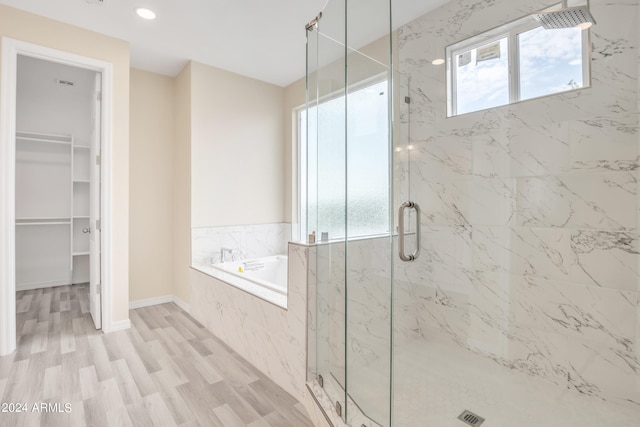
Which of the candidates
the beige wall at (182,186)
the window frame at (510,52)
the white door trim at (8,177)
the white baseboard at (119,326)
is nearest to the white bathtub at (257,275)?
the beige wall at (182,186)

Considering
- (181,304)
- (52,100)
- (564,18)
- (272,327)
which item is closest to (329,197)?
(272,327)

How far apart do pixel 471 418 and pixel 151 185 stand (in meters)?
3.56

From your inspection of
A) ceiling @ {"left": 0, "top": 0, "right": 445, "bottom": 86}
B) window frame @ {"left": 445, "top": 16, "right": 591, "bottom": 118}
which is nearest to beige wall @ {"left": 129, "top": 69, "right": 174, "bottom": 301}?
ceiling @ {"left": 0, "top": 0, "right": 445, "bottom": 86}

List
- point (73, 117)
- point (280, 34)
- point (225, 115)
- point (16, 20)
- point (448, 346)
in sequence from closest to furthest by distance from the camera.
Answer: point (448, 346) < point (16, 20) < point (280, 34) < point (225, 115) < point (73, 117)

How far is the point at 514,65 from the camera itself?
1994mm

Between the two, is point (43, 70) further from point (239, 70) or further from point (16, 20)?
point (239, 70)

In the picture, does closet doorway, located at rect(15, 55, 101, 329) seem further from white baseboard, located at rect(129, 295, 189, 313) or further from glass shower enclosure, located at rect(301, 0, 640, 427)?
glass shower enclosure, located at rect(301, 0, 640, 427)

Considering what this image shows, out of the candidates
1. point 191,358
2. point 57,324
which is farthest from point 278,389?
point 57,324

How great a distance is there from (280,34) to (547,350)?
309cm

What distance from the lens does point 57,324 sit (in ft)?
9.53

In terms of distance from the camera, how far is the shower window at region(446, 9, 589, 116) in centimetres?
176

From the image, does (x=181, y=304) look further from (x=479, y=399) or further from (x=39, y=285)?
(x=479, y=399)

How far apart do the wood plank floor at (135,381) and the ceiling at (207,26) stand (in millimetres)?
2585

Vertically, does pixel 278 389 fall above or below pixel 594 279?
below
